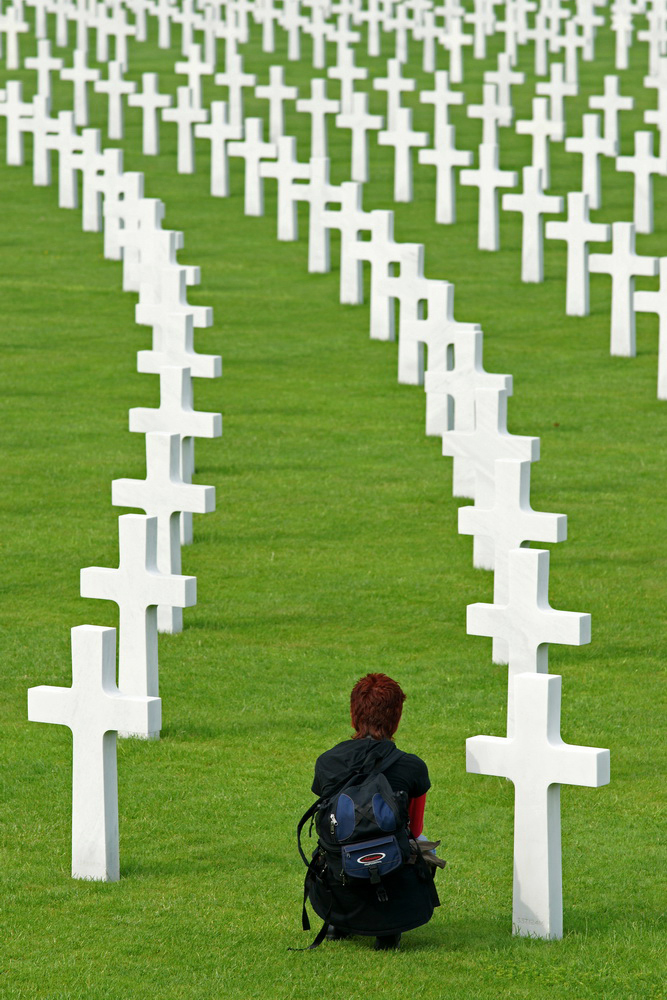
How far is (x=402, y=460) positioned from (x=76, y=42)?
2481cm

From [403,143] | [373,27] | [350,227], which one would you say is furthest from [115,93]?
[373,27]

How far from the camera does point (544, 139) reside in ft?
71.6

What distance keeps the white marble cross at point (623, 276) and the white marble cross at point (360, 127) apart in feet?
24.1

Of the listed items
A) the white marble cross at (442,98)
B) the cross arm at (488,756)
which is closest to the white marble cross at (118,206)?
the white marble cross at (442,98)

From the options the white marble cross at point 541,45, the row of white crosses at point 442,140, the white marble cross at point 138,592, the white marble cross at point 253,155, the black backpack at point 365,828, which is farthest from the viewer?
the white marble cross at point 541,45

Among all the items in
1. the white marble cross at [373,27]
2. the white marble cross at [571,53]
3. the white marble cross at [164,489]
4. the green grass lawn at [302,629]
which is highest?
the white marble cross at [373,27]

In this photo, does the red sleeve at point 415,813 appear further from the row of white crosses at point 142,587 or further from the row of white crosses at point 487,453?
the row of white crosses at point 142,587

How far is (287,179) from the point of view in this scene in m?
19.8

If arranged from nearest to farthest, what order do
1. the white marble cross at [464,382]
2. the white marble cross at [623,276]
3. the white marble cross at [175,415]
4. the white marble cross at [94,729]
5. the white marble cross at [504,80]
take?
the white marble cross at [94,729] → the white marble cross at [175,415] → the white marble cross at [464,382] → the white marble cross at [623,276] → the white marble cross at [504,80]

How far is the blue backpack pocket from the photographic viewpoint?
5766mm

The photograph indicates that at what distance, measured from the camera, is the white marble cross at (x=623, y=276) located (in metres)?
15.2

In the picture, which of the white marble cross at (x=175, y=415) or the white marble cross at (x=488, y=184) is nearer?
the white marble cross at (x=175, y=415)

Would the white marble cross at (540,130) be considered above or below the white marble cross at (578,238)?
above

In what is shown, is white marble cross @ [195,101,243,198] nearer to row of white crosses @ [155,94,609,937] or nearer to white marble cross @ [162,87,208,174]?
white marble cross @ [162,87,208,174]
